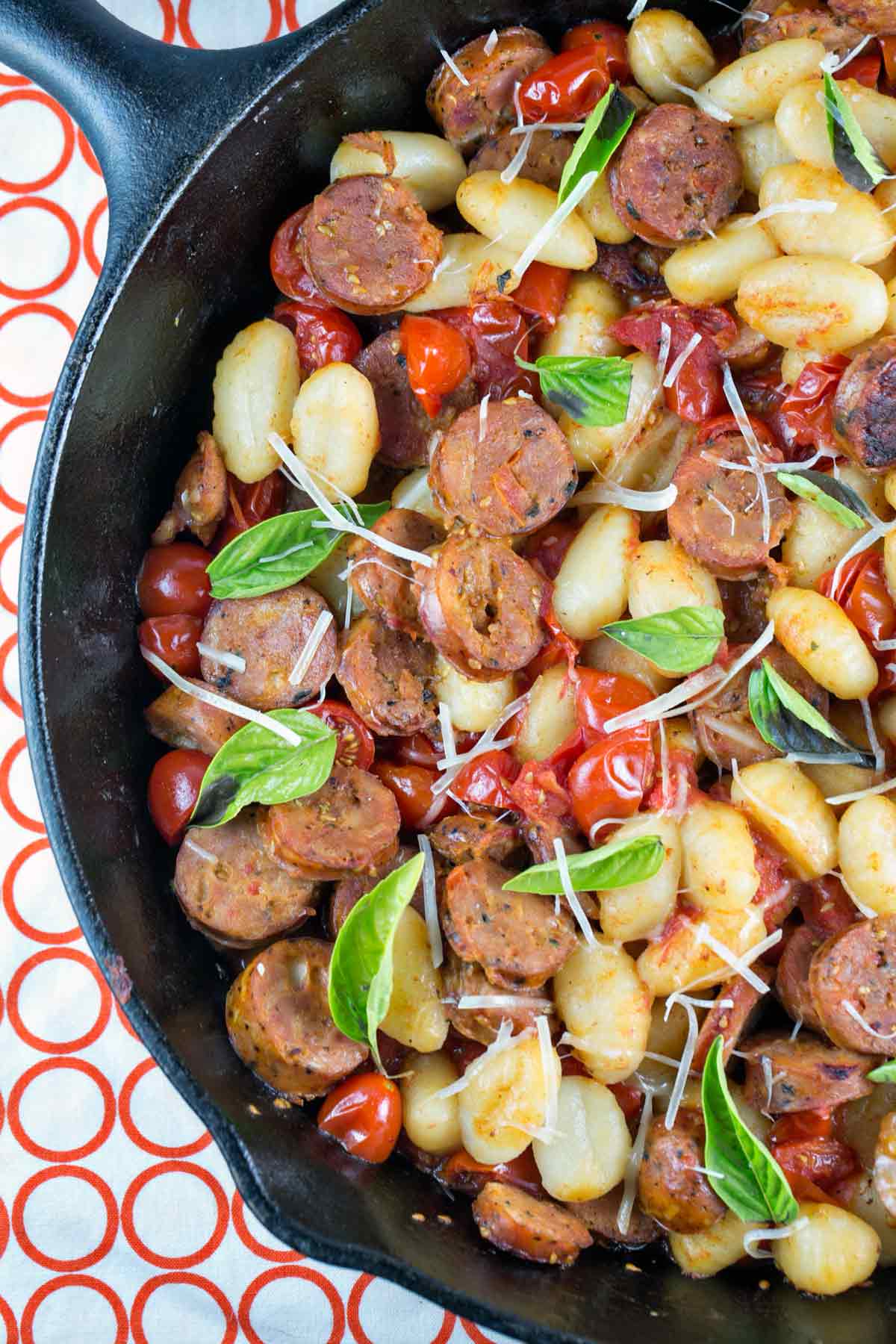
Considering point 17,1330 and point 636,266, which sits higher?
point 636,266

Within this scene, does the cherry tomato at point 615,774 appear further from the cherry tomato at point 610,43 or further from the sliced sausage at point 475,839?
the cherry tomato at point 610,43

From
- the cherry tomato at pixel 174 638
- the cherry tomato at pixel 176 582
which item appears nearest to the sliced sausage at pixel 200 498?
the cherry tomato at pixel 176 582

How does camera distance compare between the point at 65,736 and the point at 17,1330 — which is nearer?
the point at 65,736

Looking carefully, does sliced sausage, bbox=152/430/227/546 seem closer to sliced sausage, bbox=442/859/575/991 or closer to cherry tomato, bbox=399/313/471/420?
cherry tomato, bbox=399/313/471/420

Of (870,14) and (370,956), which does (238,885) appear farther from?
(870,14)

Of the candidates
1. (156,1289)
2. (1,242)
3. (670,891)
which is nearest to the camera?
(670,891)

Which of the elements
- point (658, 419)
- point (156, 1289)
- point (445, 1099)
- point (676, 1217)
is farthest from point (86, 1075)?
point (658, 419)

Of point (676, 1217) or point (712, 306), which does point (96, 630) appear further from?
point (676, 1217)

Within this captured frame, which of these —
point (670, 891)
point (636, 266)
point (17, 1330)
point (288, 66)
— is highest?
point (288, 66)
